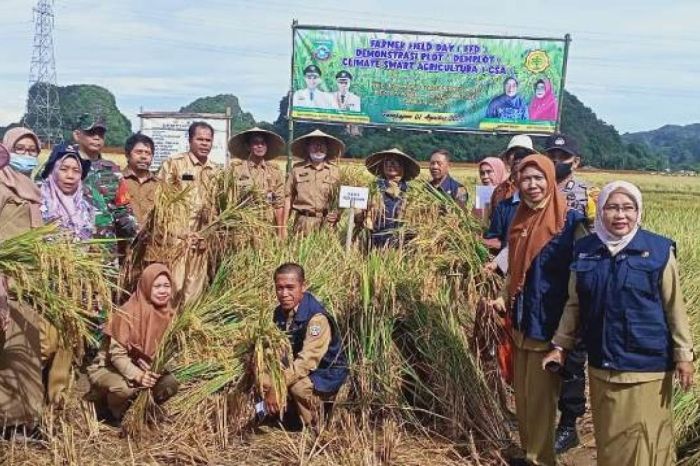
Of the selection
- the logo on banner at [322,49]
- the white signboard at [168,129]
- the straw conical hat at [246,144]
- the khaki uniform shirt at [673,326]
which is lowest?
the khaki uniform shirt at [673,326]

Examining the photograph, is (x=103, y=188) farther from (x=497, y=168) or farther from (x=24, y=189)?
(x=497, y=168)

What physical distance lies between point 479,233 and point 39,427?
2.54 meters

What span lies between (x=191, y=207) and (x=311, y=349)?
1.45 metres

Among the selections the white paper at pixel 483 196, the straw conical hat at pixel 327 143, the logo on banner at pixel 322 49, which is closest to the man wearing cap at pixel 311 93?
the logo on banner at pixel 322 49

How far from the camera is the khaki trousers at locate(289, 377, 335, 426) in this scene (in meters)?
3.89

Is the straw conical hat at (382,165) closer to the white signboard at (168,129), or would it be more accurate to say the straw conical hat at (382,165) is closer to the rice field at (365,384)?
the rice field at (365,384)

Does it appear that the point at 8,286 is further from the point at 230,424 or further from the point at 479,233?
the point at 479,233

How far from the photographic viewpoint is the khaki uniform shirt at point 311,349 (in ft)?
12.7

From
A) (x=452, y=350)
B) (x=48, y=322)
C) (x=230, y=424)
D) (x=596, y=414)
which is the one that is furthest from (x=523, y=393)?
(x=48, y=322)

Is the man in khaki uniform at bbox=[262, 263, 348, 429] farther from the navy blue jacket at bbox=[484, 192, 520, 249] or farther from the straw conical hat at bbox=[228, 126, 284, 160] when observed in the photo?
the straw conical hat at bbox=[228, 126, 284, 160]

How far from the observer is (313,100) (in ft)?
40.6

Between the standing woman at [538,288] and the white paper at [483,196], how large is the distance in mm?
1252

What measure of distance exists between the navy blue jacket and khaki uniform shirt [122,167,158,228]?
7.09 feet

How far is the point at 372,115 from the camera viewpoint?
42.5 feet
